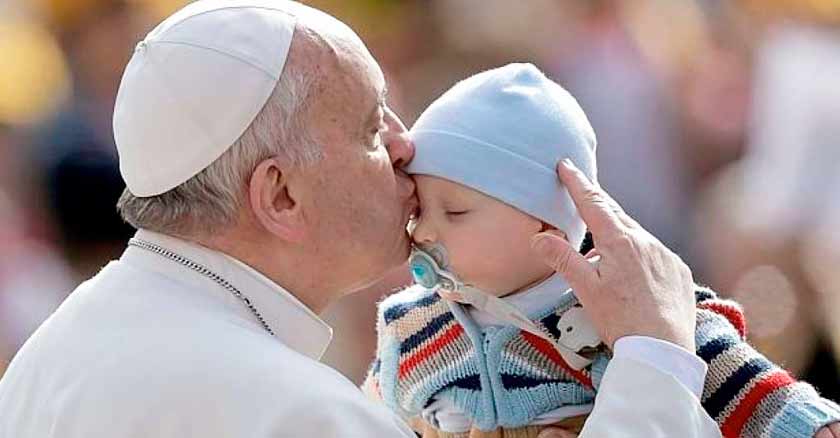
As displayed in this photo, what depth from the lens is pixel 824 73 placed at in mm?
5547

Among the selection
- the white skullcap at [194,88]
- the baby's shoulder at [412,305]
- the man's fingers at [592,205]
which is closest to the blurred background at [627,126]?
the baby's shoulder at [412,305]

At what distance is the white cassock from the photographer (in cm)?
237

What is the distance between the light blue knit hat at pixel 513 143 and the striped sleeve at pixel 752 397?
0.31 m

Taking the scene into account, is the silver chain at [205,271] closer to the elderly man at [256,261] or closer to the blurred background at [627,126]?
the elderly man at [256,261]

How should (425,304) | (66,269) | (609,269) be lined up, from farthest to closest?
(66,269) → (425,304) → (609,269)

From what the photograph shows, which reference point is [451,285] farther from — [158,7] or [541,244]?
[158,7]

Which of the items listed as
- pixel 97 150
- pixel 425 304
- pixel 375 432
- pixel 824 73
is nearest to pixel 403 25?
pixel 97 150

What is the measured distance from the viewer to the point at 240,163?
255cm

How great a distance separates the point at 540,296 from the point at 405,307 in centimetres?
30

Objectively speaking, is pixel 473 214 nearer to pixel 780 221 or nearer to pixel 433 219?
pixel 433 219

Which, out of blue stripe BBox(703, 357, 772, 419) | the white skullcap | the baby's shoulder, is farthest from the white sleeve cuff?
the white skullcap

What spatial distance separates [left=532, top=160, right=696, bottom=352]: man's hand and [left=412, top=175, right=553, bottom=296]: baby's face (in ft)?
0.22

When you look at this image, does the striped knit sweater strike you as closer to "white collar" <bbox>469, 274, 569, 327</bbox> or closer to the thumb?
"white collar" <bbox>469, 274, 569, 327</bbox>

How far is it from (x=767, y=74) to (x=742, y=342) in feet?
10.4
